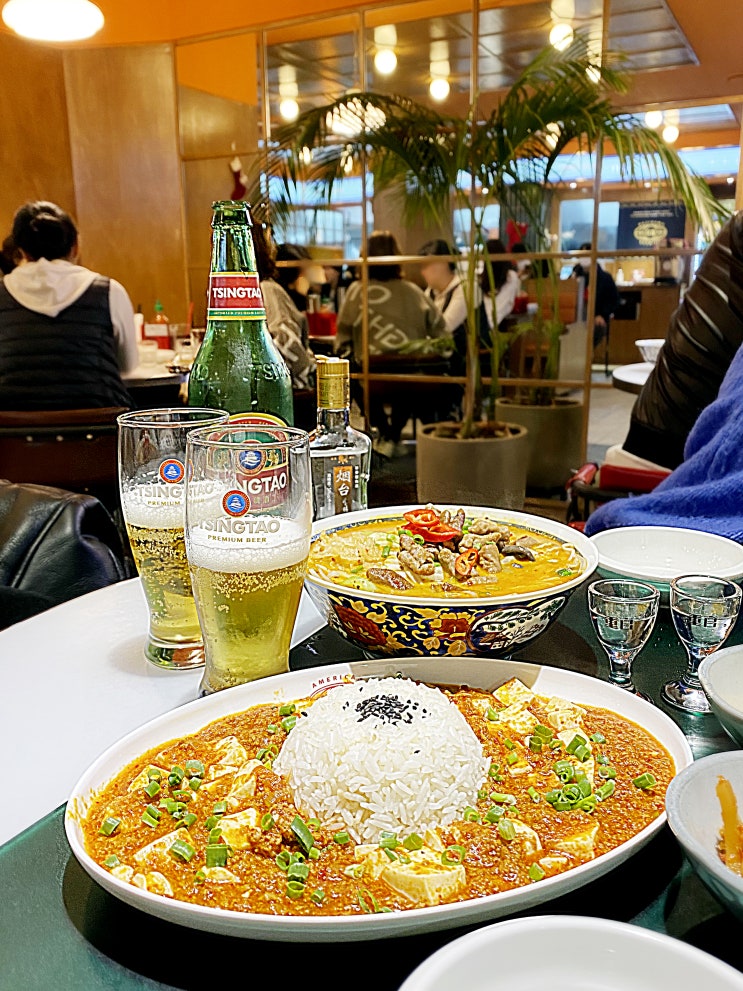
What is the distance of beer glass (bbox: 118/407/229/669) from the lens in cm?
94

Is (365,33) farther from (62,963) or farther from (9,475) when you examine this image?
(62,963)

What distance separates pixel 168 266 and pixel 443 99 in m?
2.68

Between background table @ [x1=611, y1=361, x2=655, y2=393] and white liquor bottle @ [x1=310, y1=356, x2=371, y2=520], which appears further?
background table @ [x1=611, y1=361, x2=655, y2=393]

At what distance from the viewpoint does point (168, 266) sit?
661 cm

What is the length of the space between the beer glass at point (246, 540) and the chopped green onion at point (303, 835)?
28cm

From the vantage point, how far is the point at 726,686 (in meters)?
0.77

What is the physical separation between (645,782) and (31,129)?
6941 mm

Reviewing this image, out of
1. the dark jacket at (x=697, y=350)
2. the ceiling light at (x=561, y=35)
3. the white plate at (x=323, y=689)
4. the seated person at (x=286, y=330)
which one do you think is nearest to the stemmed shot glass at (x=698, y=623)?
the white plate at (x=323, y=689)

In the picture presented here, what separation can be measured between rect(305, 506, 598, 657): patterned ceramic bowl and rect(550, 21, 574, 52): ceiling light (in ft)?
15.0

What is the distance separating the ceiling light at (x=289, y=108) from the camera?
18.3 ft

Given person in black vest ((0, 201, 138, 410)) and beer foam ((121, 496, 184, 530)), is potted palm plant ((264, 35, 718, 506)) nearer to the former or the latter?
person in black vest ((0, 201, 138, 410))

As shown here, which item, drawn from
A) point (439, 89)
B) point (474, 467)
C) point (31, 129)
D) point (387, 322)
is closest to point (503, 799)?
point (474, 467)

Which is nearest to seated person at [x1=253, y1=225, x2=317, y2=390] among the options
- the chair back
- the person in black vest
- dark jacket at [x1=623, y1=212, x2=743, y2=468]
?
the person in black vest

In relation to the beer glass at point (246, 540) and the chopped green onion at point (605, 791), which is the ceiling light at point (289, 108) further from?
the chopped green onion at point (605, 791)
